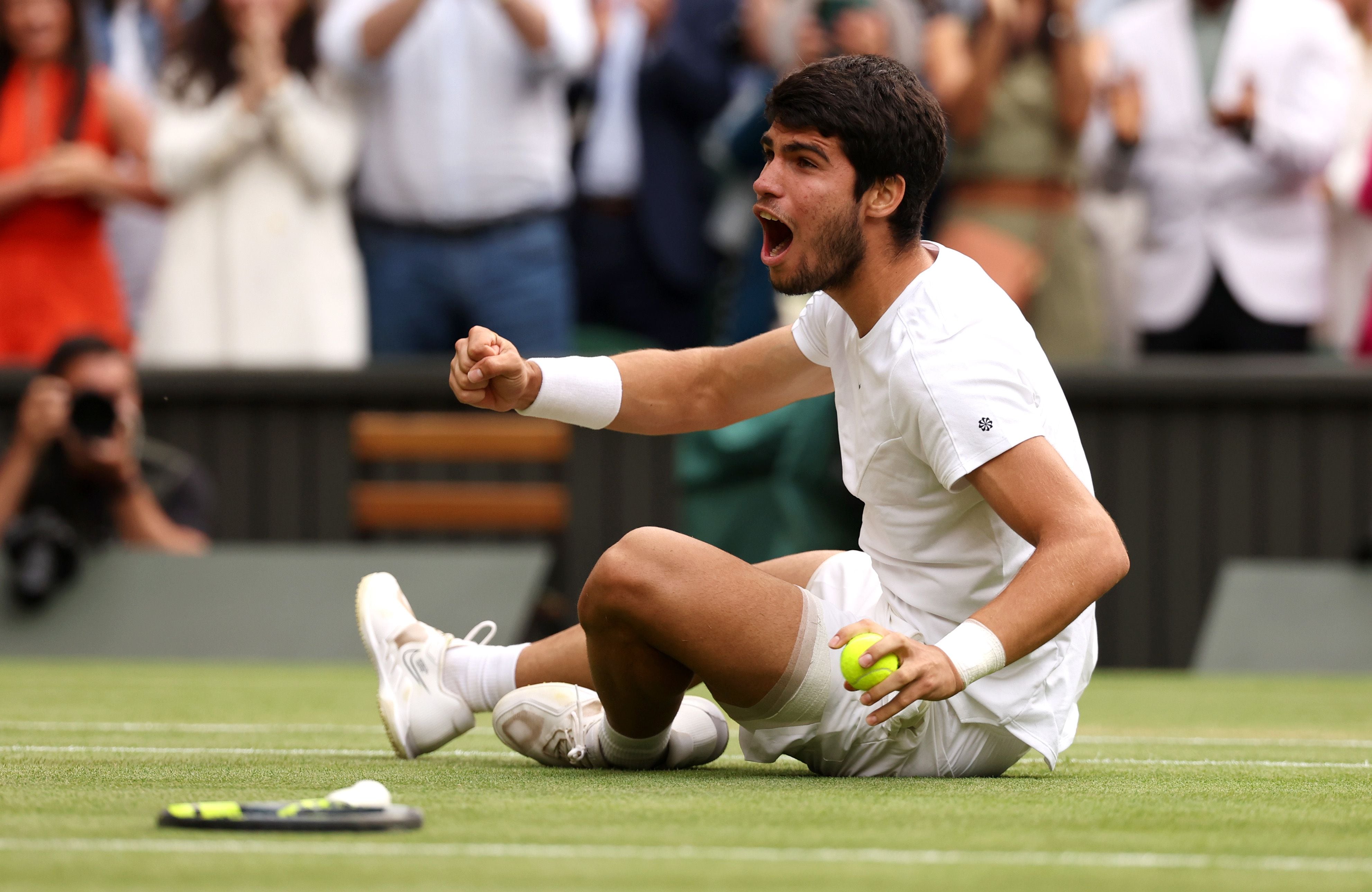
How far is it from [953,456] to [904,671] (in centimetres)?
41

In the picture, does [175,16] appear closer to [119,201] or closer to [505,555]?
[119,201]

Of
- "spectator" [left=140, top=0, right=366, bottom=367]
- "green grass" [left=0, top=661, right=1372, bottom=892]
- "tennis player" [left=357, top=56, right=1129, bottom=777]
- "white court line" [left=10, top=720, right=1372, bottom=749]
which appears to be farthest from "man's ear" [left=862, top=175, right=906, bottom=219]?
"spectator" [left=140, top=0, right=366, bottom=367]

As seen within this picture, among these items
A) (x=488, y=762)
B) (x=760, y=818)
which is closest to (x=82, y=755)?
(x=488, y=762)

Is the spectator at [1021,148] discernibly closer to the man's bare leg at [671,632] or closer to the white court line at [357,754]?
the white court line at [357,754]

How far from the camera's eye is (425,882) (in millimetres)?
2416

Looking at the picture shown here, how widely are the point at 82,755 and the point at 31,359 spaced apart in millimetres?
4716

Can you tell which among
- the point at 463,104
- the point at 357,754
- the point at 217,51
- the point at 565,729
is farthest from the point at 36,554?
the point at 565,729

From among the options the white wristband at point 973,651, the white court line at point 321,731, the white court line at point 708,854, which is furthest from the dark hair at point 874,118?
the white court line at point 321,731

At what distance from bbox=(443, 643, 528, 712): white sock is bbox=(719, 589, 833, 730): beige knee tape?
1.79ft

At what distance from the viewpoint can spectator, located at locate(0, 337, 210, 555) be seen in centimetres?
798

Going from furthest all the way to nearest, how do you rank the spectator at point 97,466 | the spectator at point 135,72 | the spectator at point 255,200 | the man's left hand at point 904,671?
the spectator at point 135,72, the spectator at point 255,200, the spectator at point 97,466, the man's left hand at point 904,671

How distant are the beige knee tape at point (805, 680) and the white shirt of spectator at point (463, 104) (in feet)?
16.0

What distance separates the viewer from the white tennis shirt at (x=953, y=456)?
11.1 ft

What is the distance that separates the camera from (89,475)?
8.19m
